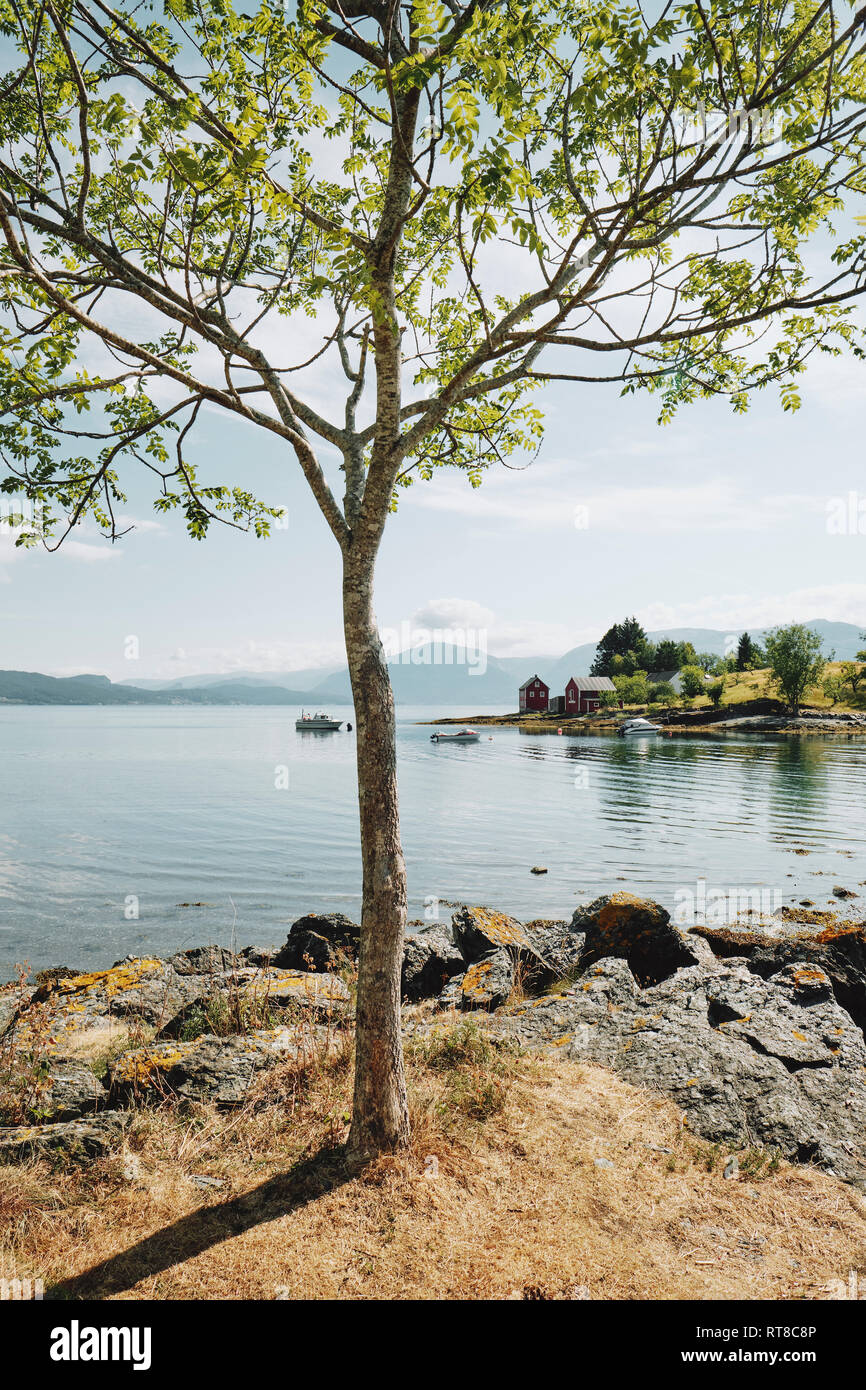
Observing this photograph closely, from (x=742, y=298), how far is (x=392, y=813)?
5489mm

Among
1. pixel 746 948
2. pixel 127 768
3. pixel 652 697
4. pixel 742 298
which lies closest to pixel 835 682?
pixel 652 697

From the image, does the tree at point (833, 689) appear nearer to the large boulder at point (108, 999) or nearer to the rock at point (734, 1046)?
the rock at point (734, 1046)

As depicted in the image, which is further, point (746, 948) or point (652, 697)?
point (652, 697)

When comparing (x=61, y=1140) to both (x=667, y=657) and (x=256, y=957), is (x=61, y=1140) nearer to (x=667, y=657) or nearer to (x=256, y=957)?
(x=256, y=957)

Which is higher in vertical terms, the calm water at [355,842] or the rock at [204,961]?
the rock at [204,961]

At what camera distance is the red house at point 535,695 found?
169 meters

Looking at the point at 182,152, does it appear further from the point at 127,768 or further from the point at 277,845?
the point at 127,768

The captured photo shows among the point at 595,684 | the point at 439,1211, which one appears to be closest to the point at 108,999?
the point at 439,1211

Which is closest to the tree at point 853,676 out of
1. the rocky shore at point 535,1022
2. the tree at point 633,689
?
the tree at point 633,689

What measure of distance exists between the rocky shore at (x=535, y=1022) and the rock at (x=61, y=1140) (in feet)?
0.06

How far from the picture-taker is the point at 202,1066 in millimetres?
7254

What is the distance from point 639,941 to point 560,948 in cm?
188
